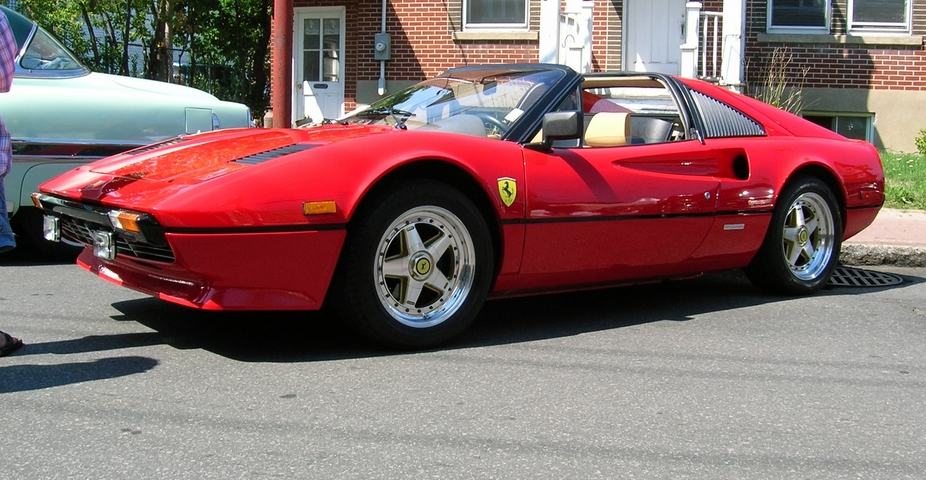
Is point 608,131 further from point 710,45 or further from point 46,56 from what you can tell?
point 710,45

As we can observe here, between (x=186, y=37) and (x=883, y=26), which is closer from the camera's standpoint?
(x=883, y=26)

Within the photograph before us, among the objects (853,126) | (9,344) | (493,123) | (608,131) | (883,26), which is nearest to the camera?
(9,344)

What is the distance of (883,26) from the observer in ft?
45.7

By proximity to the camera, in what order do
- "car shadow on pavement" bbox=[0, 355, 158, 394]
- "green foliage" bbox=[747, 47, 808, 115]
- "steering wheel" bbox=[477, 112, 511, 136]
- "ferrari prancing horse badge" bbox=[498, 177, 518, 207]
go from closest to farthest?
1. "car shadow on pavement" bbox=[0, 355, 158, 394]
2. "ferrari prancing horse badge" bbox=[498, 177, 518, 207]
3. "steering wheel" bbox=[477, 112, 511, 136]
4. "green foliage" bbox=[747, 47, 808, 115]

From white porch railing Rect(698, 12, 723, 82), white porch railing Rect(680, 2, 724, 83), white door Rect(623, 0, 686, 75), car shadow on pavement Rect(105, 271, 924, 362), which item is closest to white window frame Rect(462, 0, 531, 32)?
white door Rect(623, 0, 686, 75)

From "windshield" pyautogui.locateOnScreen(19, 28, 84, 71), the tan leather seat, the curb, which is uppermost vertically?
"windshield" pyautogui.locateOnScreen(19, 28, 84, 71)

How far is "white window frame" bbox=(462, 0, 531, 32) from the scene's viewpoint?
14445 mm

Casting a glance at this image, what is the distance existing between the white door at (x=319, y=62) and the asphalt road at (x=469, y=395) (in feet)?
35.3

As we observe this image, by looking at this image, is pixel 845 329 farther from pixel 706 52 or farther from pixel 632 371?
pixel 706 52

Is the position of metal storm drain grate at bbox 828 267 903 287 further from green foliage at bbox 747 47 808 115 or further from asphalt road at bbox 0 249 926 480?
green foliage at bbox 747 47 808 115

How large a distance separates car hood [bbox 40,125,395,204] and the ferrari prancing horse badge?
60 centimetres

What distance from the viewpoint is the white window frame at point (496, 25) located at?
1445 cm

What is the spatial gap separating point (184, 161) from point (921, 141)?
12.1 metres

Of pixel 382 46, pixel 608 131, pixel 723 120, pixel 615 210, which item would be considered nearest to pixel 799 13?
pixel 382 46
